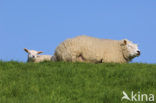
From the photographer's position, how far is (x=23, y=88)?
9078mm

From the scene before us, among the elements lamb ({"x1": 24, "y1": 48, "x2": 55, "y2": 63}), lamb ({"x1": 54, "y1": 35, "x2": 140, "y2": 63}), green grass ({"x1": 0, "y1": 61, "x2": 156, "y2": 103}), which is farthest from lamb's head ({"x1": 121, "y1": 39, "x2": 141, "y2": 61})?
lamb ({"x1": 24, "y1": 48, "x2": 55, "y2": 63})

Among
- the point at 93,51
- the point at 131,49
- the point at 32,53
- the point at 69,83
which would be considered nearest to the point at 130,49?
the point at 131,49

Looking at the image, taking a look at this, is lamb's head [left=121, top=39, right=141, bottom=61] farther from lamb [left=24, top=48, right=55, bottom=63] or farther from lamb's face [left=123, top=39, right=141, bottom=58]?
lamb [left=24, top=48, right=55, bottom=63]

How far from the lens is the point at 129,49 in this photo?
15828 millimetres

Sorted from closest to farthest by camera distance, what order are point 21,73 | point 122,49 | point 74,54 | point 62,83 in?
1. point 62,83
2. point 21,73
3. point 74,54
4. point 122,49

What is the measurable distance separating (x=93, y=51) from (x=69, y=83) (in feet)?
16.6

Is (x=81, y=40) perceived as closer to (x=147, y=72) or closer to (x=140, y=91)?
(x=147, y=72)

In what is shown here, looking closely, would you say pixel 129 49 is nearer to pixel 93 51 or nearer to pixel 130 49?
pixel 130 49

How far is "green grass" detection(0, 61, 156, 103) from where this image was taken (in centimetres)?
830

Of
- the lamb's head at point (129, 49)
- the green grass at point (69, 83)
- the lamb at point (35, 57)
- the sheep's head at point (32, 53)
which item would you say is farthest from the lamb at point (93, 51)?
the sheep's head at point (32, 53)

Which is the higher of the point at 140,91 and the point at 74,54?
the point at 74,54

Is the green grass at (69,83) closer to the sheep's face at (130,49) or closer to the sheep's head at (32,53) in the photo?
the sheep's face at (130,49)

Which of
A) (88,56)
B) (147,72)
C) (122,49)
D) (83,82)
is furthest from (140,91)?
(122,49)

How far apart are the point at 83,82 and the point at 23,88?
1882 mm
